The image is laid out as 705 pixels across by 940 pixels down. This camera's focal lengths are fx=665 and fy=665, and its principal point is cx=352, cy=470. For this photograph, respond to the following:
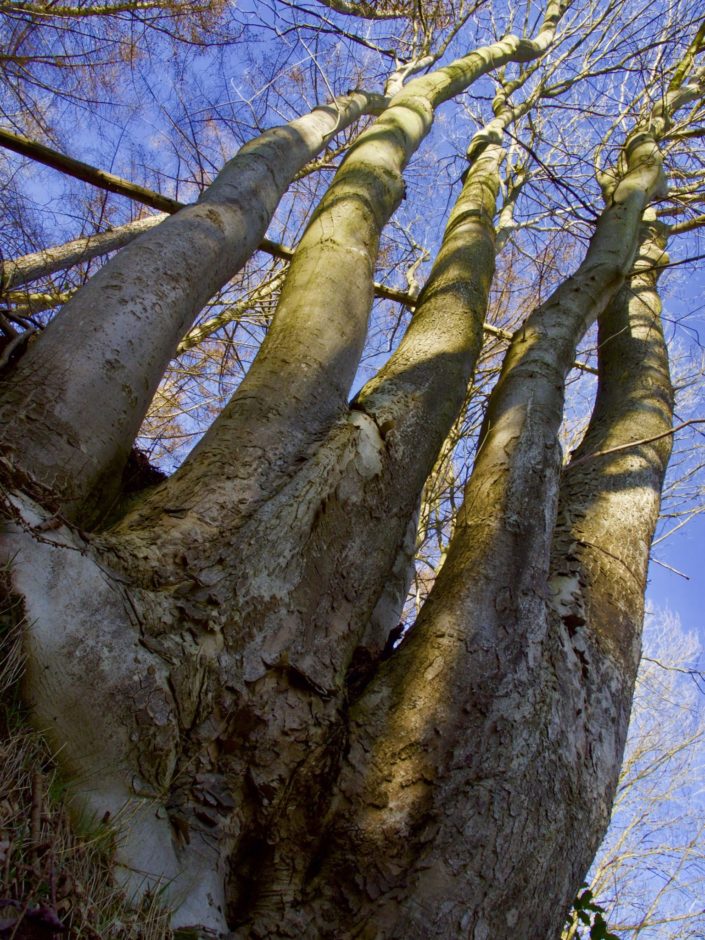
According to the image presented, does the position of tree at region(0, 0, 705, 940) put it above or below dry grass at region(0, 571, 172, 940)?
above

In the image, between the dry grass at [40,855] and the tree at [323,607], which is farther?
the tree at [323,607]

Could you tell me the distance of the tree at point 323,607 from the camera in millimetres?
1110

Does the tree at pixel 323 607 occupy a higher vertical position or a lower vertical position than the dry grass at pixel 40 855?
higher

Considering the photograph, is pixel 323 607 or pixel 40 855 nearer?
pixel 40 855

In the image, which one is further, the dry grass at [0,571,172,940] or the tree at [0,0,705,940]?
the tree at [0,0,705,940]

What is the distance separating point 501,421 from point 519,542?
488 mm

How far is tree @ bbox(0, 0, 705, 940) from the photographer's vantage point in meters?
1.11

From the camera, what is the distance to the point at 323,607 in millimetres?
1437

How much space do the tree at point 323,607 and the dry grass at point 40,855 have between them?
0.10ft

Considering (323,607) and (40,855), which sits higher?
(323,607)

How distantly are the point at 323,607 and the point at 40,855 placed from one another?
0.69m

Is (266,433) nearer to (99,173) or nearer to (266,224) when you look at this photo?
(266,224)

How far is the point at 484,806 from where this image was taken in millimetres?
1221

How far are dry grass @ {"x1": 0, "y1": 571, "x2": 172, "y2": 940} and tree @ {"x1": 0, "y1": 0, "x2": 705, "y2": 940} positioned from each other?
0.03 metres
